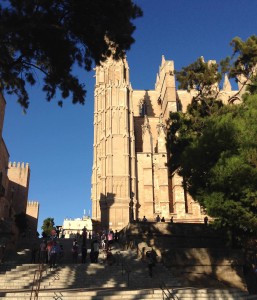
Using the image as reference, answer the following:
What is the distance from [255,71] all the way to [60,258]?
14.4 meters

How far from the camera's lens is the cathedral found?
3281cm

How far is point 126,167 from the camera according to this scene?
34188 mm

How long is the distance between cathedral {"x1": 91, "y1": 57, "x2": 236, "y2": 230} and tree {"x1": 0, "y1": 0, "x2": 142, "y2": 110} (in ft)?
73.8

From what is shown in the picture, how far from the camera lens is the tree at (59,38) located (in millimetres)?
9000

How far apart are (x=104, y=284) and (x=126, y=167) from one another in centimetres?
2282

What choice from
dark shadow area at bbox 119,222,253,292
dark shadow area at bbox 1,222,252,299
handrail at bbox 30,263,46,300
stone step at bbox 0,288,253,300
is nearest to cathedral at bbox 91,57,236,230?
dark shadow area at bbox 1,222,252,299

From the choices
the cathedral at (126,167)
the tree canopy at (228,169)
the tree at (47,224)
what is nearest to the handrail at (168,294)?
the tree canopy at (228,169)

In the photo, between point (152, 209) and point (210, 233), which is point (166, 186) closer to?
point (152, 209)

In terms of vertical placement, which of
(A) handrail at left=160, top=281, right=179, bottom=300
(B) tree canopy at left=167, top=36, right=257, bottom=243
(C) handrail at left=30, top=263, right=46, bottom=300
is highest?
(B) tree canopy at left=167, top=36, right=257, bottom=243

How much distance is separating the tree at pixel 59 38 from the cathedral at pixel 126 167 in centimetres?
2248

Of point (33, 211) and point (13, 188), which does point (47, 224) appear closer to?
point (13, 188)

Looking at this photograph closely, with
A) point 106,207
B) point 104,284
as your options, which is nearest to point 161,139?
point 106,207

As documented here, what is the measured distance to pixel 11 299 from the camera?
9188mm

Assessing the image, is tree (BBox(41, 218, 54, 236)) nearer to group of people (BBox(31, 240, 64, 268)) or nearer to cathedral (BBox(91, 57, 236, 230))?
cathedral (BBox(91, 57, 236, 230))
